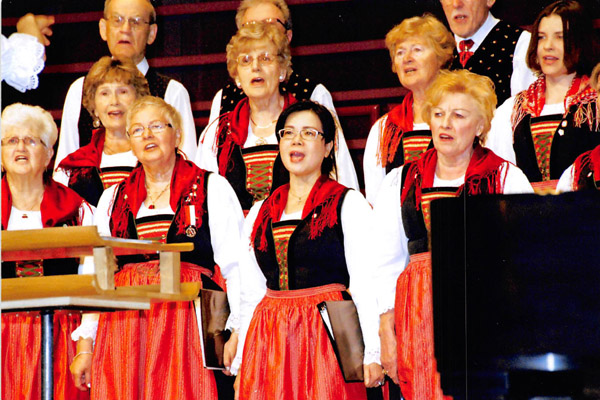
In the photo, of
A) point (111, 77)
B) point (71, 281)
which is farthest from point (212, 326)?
point (71, 281)

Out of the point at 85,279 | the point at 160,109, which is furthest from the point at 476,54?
the point at 85,279

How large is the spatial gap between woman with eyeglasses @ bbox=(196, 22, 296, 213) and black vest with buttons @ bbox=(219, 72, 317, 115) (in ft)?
0.19

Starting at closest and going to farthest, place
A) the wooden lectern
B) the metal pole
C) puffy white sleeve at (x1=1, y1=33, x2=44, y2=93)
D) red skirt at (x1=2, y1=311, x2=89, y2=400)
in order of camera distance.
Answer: puffy white sleeve at (x1=1, y1=33, x2=44, y2=93)
the wooden lectern
the metal pole
red skirt at (x1=2, y1=311, x2=89, y2=400)

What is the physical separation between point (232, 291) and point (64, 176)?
0.94m

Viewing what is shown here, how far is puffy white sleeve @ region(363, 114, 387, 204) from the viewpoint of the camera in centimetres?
359

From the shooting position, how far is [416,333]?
3.03 metres

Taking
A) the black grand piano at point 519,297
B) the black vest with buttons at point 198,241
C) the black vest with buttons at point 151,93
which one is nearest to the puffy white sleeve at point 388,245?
the black vest with buttons at point 198,241

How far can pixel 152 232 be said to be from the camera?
342cm

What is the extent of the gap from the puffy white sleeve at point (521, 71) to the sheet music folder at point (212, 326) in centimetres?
128

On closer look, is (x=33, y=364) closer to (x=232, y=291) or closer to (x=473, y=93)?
(x=232, y=291)

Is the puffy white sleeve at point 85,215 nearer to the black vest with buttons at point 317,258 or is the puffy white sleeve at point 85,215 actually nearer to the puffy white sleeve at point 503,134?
the black vest with buttons at point 317,258

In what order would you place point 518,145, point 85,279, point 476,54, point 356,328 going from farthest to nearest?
point 476,54, point 518,145, point 356,328, point 85,279

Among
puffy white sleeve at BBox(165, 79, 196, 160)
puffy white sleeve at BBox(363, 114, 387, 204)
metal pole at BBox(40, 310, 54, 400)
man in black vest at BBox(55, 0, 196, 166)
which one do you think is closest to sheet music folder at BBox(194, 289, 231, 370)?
puffy white sleeve at BBox(363, 114, 387, 204)

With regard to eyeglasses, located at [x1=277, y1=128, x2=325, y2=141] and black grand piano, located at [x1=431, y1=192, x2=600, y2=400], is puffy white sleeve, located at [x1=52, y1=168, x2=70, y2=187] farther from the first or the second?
black grand piano, located at [x1=431, y1=192, x2=600, y2=400]
